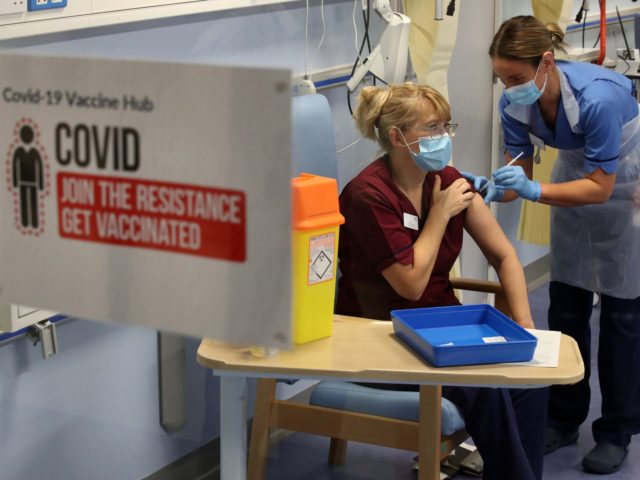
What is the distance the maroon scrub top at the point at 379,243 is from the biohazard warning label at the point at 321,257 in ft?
1.38

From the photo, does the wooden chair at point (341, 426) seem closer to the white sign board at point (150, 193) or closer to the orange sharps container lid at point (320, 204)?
the orange sharps container lid at point (320, 204)

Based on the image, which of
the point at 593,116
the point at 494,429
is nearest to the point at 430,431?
the point at 494,429

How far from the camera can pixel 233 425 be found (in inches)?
80.7

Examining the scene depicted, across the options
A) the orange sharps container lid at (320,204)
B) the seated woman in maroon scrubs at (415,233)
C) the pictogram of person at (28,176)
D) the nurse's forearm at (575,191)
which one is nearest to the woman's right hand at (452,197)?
the seated woman in maroon scrubs at (415,233)

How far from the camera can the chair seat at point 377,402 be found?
2.35 metres

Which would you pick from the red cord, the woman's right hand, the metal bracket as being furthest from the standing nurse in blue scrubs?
the red cord

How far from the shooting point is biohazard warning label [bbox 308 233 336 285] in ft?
6.49

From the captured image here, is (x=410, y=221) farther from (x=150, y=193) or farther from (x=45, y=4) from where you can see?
(x=150, y=193)

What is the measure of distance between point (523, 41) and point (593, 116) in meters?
0.29

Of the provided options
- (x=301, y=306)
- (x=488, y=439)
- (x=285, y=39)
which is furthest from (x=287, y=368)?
(x=285, y=39)

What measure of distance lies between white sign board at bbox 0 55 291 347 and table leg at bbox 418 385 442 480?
4.47 feet

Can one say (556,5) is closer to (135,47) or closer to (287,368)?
(135,47)

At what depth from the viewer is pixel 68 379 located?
2377 mm

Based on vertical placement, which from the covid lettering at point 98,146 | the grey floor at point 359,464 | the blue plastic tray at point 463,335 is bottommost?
the grey floor at point 359,464
